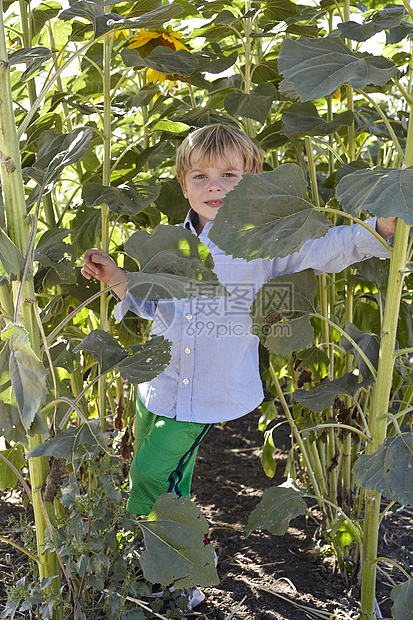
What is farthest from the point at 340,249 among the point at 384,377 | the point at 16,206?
the point at 16,206

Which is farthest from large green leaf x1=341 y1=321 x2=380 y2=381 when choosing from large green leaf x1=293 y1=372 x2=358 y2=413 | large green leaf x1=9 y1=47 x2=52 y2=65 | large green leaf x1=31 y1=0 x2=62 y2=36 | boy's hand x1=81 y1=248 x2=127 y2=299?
large green leaf x1=31 y1=0 x2=62 y2=36

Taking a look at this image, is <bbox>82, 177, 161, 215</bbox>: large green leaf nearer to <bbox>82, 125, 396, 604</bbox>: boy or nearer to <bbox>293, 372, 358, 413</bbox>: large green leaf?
<bbox>82, 125, 396, 604</bbox>: boy

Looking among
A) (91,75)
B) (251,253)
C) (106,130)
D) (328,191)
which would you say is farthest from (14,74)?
(251,253)

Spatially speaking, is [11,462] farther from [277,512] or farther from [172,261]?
[172,261]

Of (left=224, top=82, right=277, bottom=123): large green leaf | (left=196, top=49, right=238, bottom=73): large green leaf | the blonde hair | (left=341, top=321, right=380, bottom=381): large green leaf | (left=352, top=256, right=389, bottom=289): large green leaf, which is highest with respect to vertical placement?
(left=196, top=49, right=238, bottom=73): large green leaf

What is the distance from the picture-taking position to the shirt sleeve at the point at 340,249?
3.62 ft

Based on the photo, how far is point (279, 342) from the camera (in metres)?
1.14

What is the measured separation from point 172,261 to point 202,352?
0.46 m

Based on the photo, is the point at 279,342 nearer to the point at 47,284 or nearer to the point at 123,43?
the point at 47,284

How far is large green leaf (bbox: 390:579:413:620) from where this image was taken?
3.29ft

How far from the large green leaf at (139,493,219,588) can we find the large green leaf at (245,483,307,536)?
191mm

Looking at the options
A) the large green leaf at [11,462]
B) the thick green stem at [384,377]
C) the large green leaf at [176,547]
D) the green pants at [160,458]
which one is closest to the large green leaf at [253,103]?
the thick green stem at [384,377]

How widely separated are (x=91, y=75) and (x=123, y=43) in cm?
12

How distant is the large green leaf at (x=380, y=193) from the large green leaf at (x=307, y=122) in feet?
1.12
